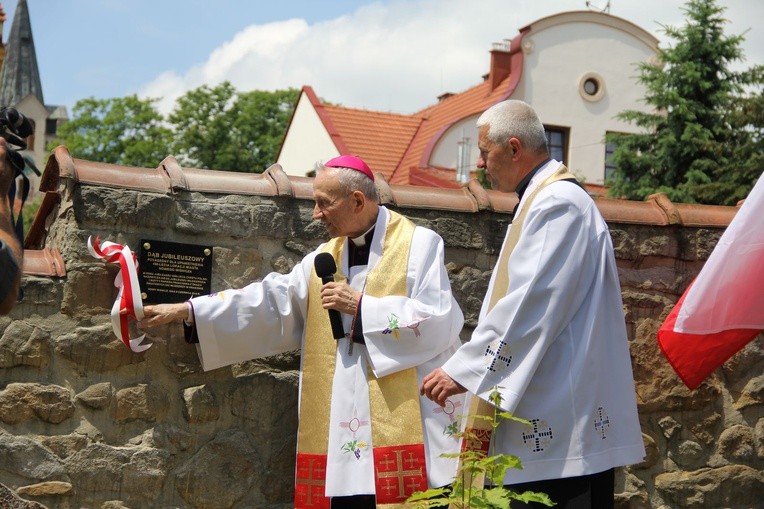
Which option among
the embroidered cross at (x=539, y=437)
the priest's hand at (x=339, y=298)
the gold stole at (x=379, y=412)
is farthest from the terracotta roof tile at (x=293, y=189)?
the embroidered cross at (x=539, y=437)

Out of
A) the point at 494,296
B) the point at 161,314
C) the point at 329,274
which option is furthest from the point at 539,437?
the point at 161,314

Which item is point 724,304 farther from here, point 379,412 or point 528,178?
point 379,412

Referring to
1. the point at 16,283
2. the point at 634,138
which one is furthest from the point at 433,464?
the point at 634,138

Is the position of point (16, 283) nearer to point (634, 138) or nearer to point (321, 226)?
point (321, 226)

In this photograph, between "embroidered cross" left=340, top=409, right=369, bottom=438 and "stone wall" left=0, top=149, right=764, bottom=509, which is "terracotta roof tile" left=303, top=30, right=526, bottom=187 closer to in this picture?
"stone wall" left=0, top=149, right=764, bottom=509

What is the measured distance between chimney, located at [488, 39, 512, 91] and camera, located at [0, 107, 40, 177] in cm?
2716

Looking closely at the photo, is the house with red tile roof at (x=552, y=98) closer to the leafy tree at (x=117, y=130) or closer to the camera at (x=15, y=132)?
the leafy tree at (x=117, y=130)

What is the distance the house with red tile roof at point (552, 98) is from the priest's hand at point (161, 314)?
23.6 meters

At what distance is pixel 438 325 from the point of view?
15.9 feet

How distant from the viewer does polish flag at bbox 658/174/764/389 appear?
450 cm

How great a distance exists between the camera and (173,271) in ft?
16.8

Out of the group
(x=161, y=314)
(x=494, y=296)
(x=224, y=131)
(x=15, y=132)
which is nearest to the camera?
(x=15, y=132)

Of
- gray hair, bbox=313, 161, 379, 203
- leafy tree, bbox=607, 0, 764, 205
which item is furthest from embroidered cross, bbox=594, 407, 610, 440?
leafy tree, bbox=607, 0, 764, 205

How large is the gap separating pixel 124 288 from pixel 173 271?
406 mm
